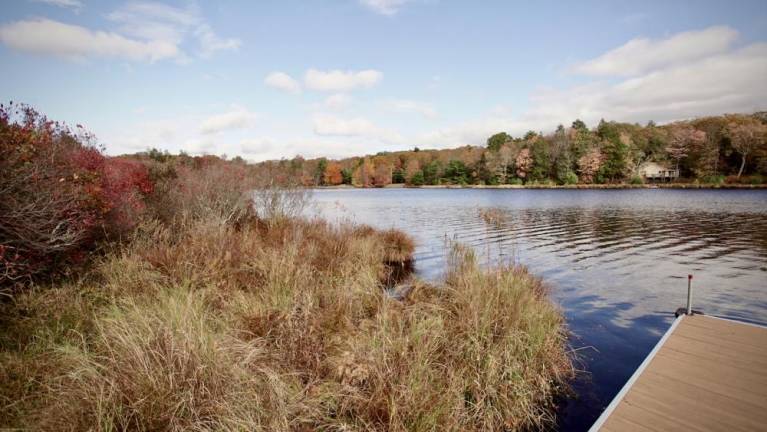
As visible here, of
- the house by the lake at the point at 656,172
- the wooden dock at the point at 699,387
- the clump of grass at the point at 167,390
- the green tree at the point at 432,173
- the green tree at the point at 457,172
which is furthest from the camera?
the green tree at the point at 432,173

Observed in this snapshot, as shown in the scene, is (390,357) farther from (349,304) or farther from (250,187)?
(250,187)

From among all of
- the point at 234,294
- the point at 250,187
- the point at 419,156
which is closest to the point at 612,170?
the point at 419,156

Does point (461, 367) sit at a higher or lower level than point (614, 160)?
lower

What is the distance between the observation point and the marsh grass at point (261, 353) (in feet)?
10.4

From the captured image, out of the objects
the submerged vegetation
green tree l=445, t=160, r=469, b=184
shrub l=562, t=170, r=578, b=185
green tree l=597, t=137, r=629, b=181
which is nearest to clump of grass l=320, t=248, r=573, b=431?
the submerged vegetation

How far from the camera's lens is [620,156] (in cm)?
6481

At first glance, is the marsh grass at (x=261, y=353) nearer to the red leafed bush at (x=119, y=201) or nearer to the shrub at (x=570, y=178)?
the red leafed bush at (x=119, y=201)

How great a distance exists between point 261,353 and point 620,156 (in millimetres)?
75523

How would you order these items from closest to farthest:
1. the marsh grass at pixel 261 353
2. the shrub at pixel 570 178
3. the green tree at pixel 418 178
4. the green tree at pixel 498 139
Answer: the marsh grass at pixel 261 353 → the shrub at pixel 570 178 → the green tree at pixel 418 178 → the green tree at pixel 498 139

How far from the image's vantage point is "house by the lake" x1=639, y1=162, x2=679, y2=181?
65.4 metres

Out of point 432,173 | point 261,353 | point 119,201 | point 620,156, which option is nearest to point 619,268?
point 261,353

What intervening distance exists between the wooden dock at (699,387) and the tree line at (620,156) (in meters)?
40.0

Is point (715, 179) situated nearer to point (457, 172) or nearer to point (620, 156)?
point (620, 156)

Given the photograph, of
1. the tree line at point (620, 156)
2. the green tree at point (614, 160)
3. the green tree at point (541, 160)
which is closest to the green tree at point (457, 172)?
the tree line at point (620, 156)
